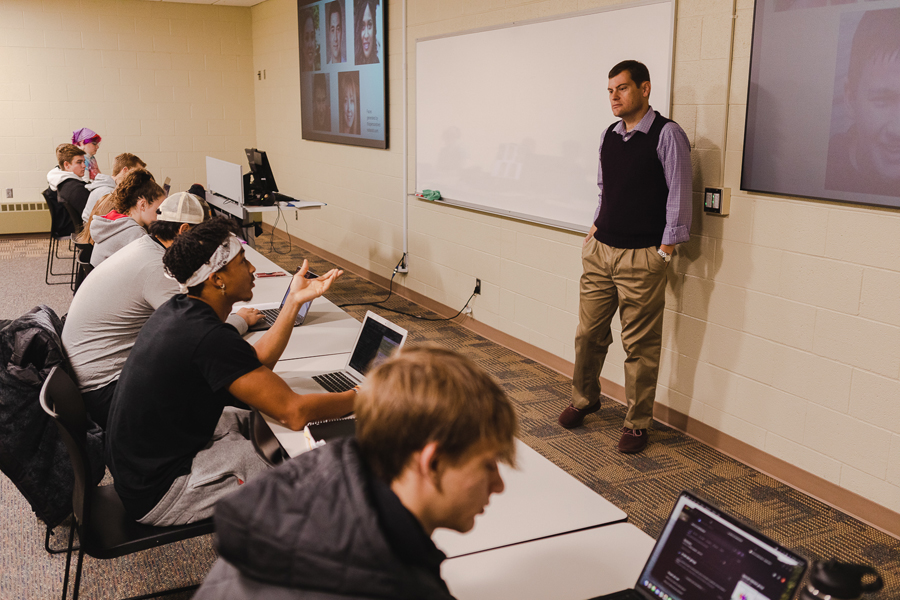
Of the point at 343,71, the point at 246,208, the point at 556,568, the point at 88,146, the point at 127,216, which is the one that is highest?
the point at 343,71

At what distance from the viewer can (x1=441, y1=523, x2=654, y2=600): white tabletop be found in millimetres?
1317

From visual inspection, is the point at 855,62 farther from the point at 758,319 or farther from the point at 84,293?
the point at 84,293

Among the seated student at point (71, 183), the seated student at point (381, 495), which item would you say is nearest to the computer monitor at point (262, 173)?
the seated student at point (71, 183)

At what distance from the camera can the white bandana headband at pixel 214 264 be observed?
202cm

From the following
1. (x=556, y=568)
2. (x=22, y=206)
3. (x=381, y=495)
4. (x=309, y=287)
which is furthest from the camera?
(x=22, y=206)

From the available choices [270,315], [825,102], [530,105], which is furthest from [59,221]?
[825,102]

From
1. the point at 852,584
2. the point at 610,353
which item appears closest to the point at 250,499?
the point at 852,584

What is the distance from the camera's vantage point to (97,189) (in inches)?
219

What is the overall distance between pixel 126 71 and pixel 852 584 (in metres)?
9.58

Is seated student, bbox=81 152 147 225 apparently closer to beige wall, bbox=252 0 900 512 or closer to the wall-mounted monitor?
beige wall, bbox=252 0 900 512

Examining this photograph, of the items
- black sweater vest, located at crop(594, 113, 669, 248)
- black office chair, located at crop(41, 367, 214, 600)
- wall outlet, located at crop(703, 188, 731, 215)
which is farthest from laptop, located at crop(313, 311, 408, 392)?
wall outlet, located at crop(703, 188, 731, 215)

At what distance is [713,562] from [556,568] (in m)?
0.31

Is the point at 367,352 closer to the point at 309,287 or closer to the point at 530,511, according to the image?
the point at 309,287

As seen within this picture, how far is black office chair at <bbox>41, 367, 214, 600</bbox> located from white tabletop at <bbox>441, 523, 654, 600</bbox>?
91 cm
